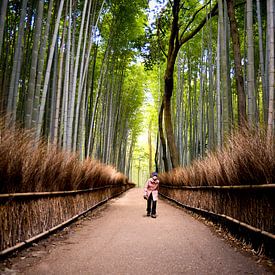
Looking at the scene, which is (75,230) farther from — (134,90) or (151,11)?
(134,90)

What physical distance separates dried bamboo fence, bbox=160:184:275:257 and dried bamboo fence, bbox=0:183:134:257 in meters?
2.26

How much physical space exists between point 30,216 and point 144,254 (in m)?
1.25

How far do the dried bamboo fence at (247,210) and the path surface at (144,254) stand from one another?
9.7 inches

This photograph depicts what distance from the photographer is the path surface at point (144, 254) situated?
2.63m

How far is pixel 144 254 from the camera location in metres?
3.17

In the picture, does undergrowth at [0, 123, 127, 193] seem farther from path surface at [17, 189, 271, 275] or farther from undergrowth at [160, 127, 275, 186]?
undergrowth at [160, 127, 275, 186]

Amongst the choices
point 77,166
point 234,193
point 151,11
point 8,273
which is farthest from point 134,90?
point 8,273

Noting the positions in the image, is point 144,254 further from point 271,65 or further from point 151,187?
point 151,187

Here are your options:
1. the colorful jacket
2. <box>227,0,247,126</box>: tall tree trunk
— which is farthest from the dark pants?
<box>227,0,247,126</box>: tall tree trunk

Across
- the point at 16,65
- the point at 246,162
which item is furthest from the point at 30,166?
the point at 16,65

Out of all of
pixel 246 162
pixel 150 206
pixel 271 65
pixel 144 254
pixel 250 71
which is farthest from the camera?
pixel 150 206

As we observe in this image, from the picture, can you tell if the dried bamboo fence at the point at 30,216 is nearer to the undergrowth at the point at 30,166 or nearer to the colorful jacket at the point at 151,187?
the undergrowth at the point at 30,166

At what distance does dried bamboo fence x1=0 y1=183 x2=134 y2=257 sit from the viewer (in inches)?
110

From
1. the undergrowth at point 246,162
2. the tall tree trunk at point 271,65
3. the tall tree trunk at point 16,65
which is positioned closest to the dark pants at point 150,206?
the undergrowth at point 246,162
